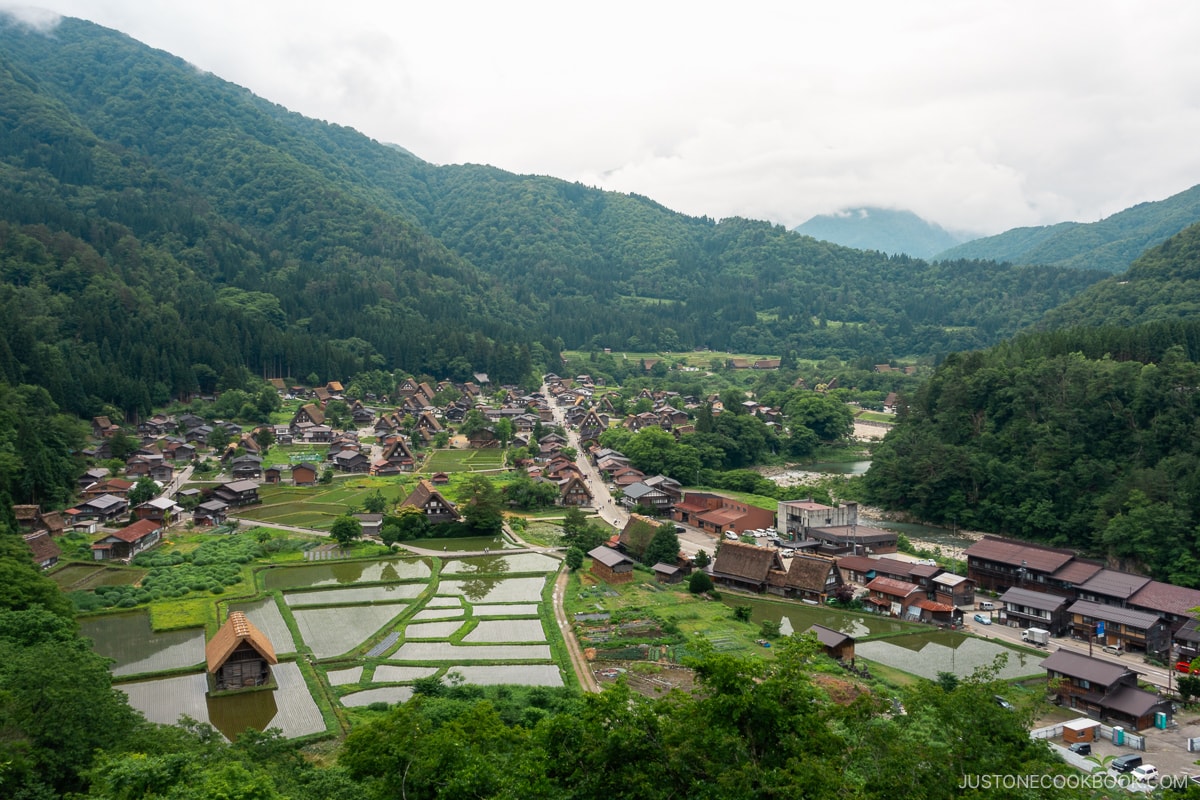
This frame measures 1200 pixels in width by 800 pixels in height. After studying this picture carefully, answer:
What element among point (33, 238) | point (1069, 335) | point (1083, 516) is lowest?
point (1083, 516)

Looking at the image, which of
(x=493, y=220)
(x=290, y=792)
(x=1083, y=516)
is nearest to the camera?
(x=290, y=792)

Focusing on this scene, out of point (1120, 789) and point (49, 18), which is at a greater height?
point (49, 18)

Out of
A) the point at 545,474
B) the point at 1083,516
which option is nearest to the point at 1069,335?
the point at 1083,516

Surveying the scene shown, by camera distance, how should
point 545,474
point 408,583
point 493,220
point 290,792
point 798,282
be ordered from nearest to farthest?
point 290,792, point 408,583, point 545,474, point 798,282, point 493,220

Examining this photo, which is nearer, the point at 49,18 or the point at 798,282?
the point at 798,282

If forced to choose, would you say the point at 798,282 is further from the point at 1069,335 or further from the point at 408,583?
the point at 408,583

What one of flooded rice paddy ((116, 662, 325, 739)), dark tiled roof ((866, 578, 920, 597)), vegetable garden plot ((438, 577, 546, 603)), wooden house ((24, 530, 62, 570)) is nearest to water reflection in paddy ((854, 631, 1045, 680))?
dark tiled roof ((866, 578, 920, 597))

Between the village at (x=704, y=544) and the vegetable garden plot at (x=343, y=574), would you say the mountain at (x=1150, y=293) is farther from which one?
the vegetable garden plot at (x=343, y=574)

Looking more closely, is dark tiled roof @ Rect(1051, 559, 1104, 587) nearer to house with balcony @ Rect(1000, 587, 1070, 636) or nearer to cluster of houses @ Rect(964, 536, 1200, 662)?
cluster of houses @ Rect(964, 536, 1200, 662)
